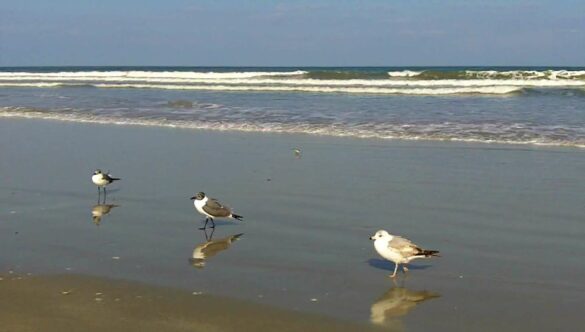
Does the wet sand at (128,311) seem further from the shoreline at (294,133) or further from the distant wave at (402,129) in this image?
the distant wave at (402,129)

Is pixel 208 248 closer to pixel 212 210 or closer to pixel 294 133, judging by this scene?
pixel 212 210

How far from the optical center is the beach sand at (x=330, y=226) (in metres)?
5.24

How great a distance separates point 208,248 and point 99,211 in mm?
2062

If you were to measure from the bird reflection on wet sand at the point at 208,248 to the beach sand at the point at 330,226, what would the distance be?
64 millimetres

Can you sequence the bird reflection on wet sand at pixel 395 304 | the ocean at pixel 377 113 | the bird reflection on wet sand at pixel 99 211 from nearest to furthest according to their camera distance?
the bird reflection on wet sand at pixel 395 304 < the bird reflection on wet sand at pixel 99 211 < the ocean at pixel 377 113

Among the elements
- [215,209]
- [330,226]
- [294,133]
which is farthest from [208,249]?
[294,133]

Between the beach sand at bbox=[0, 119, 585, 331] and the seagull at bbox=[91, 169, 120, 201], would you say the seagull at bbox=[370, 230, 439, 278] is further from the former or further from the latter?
the seagull at bbox=[91, 169, 120, 201]

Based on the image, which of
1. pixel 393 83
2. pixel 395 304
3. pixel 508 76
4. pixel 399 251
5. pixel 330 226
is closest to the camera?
pixel 395 304

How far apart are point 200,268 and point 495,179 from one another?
16.7 feet

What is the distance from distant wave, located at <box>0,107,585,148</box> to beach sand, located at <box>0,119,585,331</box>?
1.11 meters

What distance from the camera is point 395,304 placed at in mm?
5172

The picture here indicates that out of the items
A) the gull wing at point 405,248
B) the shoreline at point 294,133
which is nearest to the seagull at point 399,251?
the gull wing at point 405,248

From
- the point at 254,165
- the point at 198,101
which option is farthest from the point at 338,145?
the point at 198,101

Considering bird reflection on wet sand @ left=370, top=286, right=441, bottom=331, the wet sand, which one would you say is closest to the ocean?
bird reflection on wet sand @ left=370, top=286, right=441, bottom=331
